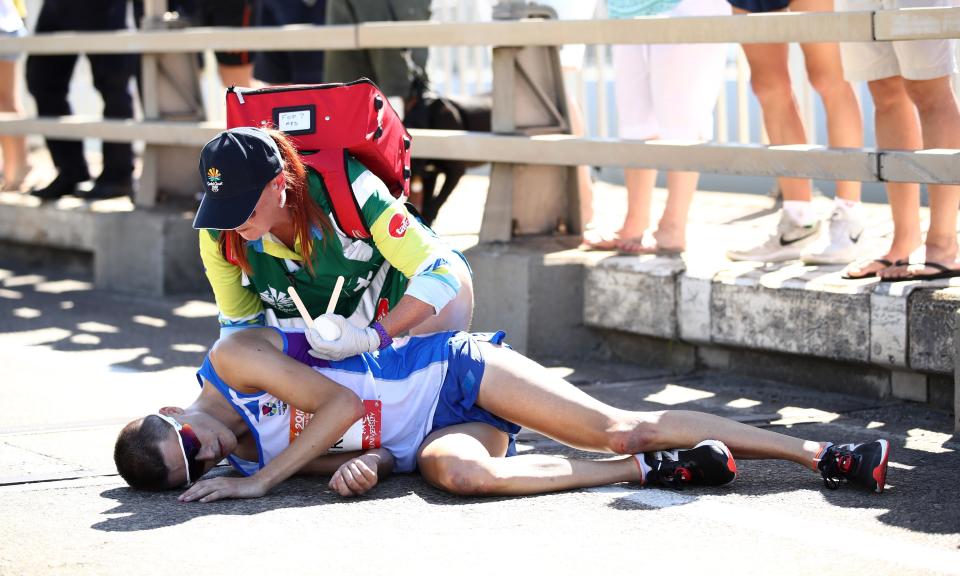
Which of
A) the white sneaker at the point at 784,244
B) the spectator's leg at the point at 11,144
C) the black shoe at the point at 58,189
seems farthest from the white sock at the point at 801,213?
the spectator's leg at the point at 11,144

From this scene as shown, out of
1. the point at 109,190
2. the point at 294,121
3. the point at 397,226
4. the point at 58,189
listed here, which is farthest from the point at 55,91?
the point at 397,226

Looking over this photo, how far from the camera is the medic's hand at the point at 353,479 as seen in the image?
404 cm

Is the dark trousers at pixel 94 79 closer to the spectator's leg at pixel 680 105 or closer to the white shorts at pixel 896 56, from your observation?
the spectator's leg at pixel 680 105

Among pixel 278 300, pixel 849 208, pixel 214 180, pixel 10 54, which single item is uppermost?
pixel 10 54

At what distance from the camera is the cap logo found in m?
4.09

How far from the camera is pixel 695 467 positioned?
4.02 metres

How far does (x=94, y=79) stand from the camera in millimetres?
8766

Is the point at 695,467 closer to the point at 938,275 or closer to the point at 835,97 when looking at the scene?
the point at 938,275

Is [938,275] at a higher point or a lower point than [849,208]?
lower

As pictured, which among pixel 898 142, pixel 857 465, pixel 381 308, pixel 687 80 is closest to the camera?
pixel 857 465

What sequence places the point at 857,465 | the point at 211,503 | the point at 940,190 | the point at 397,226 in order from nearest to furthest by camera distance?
the point at 857,465 → the point at 211,503 → the point at 397,226 → the point at 940,190

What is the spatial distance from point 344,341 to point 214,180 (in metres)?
0.59

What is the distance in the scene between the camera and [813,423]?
4891 millimetres

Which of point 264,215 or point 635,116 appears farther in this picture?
point 635,116
